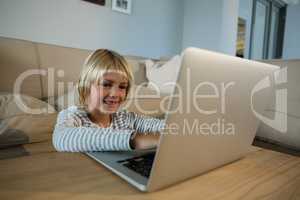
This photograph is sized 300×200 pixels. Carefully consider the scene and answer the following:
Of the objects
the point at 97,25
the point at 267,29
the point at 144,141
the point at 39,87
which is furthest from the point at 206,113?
the point at 267,29

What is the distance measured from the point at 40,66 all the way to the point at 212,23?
1.97 meters

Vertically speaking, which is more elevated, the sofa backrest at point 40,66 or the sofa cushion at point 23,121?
the sofa backrest at point 40,66

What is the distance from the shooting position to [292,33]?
4004 millimetres

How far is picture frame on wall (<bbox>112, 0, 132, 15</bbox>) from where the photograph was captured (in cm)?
217

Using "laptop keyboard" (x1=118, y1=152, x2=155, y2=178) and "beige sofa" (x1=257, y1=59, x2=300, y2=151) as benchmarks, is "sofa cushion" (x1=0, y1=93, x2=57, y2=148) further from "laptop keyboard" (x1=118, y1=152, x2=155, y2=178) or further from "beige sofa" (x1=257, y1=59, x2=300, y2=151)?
"beige sofa" (x1=257, y1=59, x2=300, y2=151)

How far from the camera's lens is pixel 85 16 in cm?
199

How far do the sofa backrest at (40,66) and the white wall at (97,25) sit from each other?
34cm

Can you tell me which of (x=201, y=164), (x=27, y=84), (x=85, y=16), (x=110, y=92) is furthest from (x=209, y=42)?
(x=201, y=164)

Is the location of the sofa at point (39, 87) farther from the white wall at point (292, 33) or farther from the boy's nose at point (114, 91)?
the white wall at point (292, 33)

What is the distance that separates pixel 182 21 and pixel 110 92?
249 centimetres

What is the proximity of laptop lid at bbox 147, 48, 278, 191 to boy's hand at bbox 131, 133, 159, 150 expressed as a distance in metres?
0.12

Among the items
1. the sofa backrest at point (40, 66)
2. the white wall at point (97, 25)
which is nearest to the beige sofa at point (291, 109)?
the sofa backrest at point (40, 66)

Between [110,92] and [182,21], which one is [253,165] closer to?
[110,92]

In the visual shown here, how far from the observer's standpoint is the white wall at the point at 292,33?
3.94 metres
